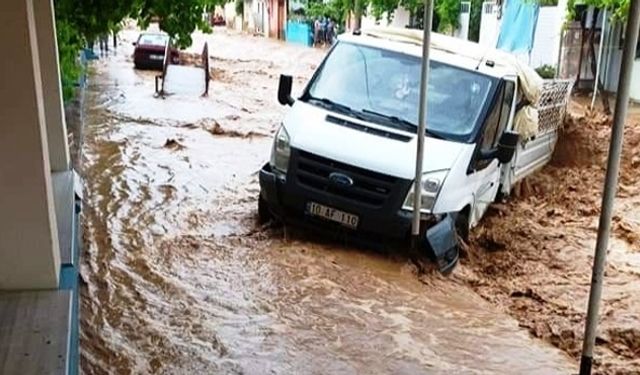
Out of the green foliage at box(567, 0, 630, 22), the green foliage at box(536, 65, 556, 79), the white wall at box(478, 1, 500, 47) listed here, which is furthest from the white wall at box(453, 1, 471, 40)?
the green foliage at box(567, 0, 630, 22)

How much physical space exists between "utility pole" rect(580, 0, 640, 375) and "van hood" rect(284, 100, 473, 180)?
2.70 metres

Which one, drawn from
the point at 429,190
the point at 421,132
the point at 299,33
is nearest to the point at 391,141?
the point at 421,132

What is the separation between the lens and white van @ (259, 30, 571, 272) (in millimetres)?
6867

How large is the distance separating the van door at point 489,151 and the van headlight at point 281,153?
6.14 ft

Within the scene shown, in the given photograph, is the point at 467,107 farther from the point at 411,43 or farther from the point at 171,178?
the point at 171,178

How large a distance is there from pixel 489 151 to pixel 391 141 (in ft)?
3.75

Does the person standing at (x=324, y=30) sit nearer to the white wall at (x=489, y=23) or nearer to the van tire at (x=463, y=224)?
the white wall at (x=489, y=23)

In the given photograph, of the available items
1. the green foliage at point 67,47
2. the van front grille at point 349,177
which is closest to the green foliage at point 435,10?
the green foliage at point 67,47

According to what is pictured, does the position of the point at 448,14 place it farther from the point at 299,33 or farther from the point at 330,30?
Answer: the point at 299,33

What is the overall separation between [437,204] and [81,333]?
3430mm

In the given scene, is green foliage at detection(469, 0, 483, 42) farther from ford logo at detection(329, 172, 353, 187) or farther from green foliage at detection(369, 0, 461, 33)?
ford logo at detection(329, 172, 353, 187)

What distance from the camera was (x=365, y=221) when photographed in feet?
22.7

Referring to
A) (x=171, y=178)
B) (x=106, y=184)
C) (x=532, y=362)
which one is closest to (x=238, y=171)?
(x=171, y=178)

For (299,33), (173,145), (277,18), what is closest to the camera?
(173,145)
